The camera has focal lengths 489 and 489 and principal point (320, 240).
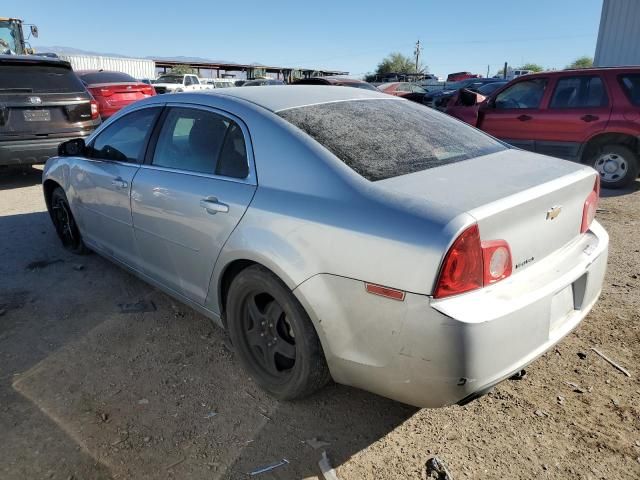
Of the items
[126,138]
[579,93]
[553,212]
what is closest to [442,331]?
[553,212]

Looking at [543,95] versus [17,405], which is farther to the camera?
[543,95]

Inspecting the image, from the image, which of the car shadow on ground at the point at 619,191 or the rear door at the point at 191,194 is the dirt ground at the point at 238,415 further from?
the car shadow on ground at the point at 619,191

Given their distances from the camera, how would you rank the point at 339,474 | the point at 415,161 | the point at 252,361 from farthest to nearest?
the point at 252,361 → the point at 415,161 → the point at 339,474

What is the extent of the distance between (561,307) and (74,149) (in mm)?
3859

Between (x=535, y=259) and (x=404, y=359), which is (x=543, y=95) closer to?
(x=535, y=259)

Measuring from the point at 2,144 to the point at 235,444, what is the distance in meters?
6.41

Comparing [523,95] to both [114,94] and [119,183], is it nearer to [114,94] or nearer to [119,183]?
[119,183]

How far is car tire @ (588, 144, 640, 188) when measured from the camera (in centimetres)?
671

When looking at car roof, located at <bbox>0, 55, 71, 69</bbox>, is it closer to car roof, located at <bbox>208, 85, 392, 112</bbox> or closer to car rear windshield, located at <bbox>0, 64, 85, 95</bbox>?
car rear windshield, located at <bbox>0, 64, 85, 95</bbox>

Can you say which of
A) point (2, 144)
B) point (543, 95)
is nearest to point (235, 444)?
point (2, 144)

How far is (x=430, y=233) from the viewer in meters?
1.82

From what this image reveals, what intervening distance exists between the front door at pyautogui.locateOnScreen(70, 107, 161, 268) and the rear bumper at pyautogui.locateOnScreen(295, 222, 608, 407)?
73.2 inches

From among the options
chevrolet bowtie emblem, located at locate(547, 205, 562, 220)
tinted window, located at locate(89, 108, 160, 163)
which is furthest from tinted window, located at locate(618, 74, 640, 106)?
A: tinted window, located at locate(89, 108, 160, 163)

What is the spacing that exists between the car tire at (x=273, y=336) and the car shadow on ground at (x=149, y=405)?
137mm
